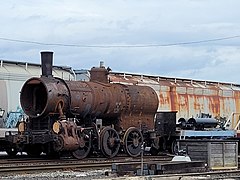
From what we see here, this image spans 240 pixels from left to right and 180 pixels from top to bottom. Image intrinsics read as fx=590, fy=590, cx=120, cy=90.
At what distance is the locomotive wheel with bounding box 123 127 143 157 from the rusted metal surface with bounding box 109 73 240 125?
186 inches

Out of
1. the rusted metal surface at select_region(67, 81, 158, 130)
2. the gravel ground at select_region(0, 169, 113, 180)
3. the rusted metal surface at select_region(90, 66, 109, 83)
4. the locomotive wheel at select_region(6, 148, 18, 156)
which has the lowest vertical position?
the gravel ground at select_region(0, 169, 113, 180)

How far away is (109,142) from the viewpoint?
76.8ft

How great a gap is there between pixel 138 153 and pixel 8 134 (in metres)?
5.72

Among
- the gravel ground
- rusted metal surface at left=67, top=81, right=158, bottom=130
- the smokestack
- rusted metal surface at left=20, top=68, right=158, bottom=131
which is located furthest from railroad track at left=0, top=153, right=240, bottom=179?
the smokestack

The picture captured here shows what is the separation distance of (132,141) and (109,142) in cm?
173

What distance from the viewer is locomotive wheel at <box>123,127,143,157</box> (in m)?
24.4

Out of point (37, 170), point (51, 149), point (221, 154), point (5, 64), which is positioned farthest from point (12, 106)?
point (221, 154)

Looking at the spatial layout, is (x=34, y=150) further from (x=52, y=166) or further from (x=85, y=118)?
(x=52, y=166)

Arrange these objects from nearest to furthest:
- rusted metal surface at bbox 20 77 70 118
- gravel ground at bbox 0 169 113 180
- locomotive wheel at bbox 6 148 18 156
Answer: gravel ground at bbox 0 169 113 180
rusted metal surface at bbox 20 77 70 118
locomotive wheel at bbox 6 148 18 156

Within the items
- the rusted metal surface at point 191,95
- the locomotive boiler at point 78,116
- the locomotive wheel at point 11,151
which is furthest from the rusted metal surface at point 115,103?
the rusted metal surface at point 191,95

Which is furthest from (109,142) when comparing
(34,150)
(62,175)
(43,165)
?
(62,175)

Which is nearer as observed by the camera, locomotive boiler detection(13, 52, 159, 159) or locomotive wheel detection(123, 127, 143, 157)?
locomotive boiler detection(13, 52, 159, 159)

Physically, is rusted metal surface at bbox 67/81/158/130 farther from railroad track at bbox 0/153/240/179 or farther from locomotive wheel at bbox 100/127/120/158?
railroad track at bbox 0/153/240/179

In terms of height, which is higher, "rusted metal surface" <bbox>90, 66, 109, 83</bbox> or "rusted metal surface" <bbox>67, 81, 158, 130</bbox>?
"rusted metal surface" <bbox>90, 66, 109, 83</bbox>
